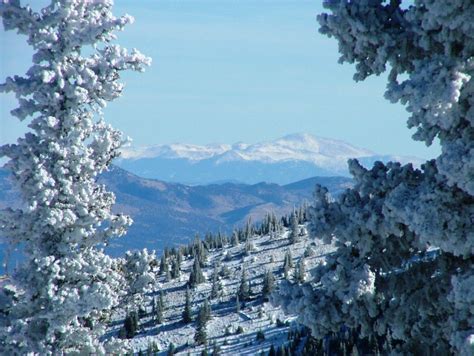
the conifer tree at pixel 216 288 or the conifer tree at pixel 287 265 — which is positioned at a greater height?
the conifer tree at pixel 287 265

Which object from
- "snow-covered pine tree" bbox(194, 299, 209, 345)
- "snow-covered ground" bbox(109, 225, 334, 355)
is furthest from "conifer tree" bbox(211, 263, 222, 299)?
"snow-covered pine tree" bbox(194, 299, 209, 345)

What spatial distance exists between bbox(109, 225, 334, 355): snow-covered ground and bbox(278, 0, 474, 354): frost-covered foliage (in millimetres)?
74116

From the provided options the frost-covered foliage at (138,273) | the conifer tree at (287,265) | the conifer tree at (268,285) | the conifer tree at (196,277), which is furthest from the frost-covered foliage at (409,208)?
the conifer tree at (196,277)

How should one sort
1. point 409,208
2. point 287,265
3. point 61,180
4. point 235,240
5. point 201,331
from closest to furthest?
point 409,208, point 61,180, point 201,331, point 287,265, point 235,240

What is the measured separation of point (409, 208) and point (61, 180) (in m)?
9.95

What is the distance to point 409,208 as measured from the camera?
11.4 meters

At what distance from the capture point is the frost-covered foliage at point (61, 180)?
17.3 m

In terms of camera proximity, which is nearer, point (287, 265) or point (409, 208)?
point (409, 208)

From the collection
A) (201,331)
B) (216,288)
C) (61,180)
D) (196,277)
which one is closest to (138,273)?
(61,180)

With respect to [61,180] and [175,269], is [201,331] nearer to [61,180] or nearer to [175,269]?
[175,269]

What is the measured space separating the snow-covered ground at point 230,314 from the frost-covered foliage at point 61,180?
69688 millimetres

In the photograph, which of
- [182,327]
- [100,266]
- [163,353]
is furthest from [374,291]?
[182,327]

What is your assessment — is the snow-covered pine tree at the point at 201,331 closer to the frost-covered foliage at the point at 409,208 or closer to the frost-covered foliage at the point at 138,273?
the frost-covered foliage at the point at 138,273

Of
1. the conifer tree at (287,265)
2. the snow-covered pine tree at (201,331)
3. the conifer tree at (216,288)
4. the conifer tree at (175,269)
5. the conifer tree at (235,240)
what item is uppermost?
the conifer tree at (235,240)
